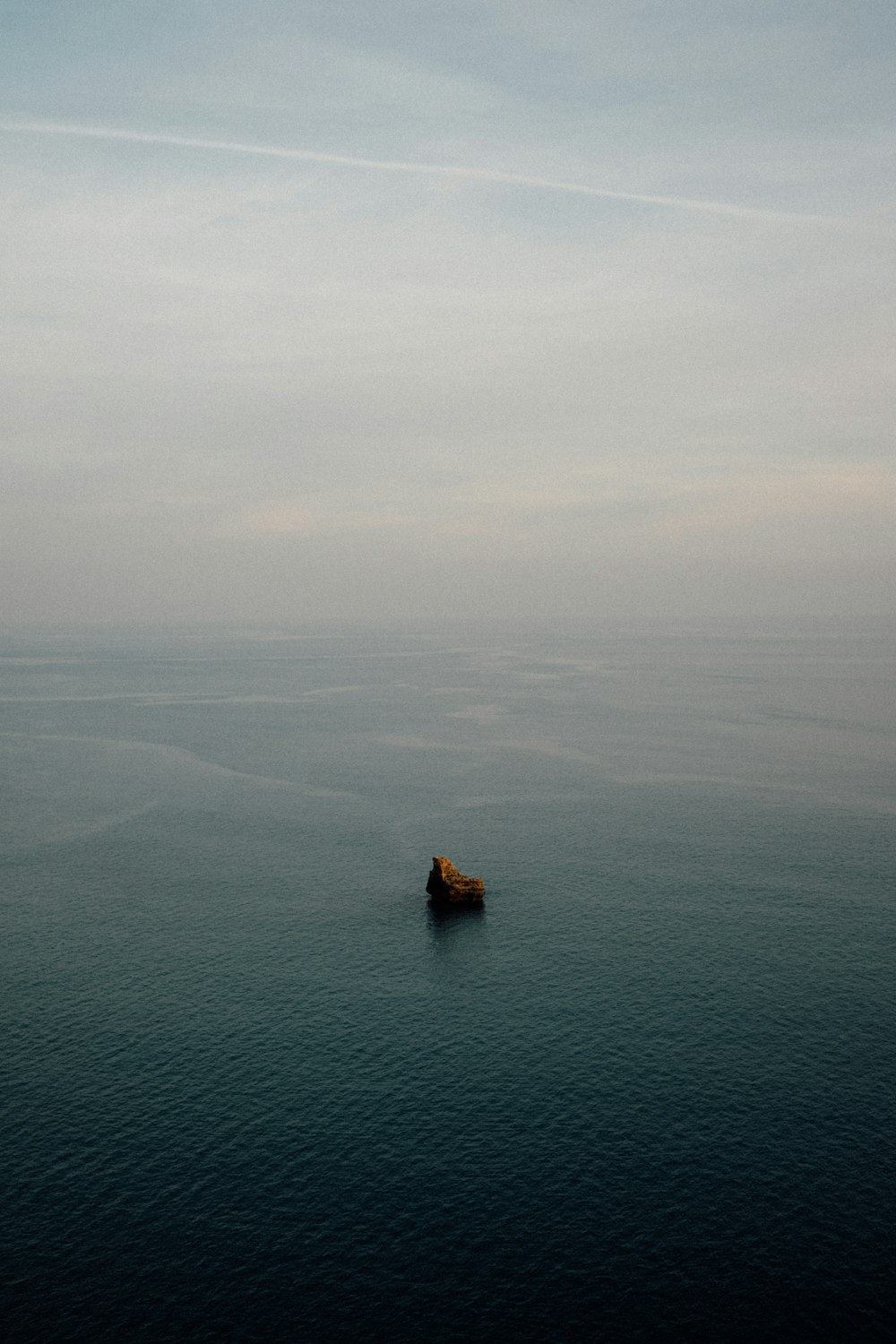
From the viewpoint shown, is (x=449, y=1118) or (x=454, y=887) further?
(x=454, y=887)

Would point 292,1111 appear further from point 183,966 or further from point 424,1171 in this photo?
point 183,966

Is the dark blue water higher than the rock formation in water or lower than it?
lower

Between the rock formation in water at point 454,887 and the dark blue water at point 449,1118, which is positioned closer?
the dark blue water at point 449,1118

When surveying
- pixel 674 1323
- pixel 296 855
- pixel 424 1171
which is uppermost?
pixel 296 855

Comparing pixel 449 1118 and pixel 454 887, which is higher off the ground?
pixel 454 887

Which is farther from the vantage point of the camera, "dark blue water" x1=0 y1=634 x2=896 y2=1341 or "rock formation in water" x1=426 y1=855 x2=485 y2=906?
"rock formation in water" x1=426 y1=855 x2=485 y2=906

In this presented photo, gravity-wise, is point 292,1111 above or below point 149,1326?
above

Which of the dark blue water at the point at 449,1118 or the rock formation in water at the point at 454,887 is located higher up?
the rock formation in water at the point at 454,887

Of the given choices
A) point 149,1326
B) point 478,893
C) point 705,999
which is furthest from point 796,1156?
point 478,893
